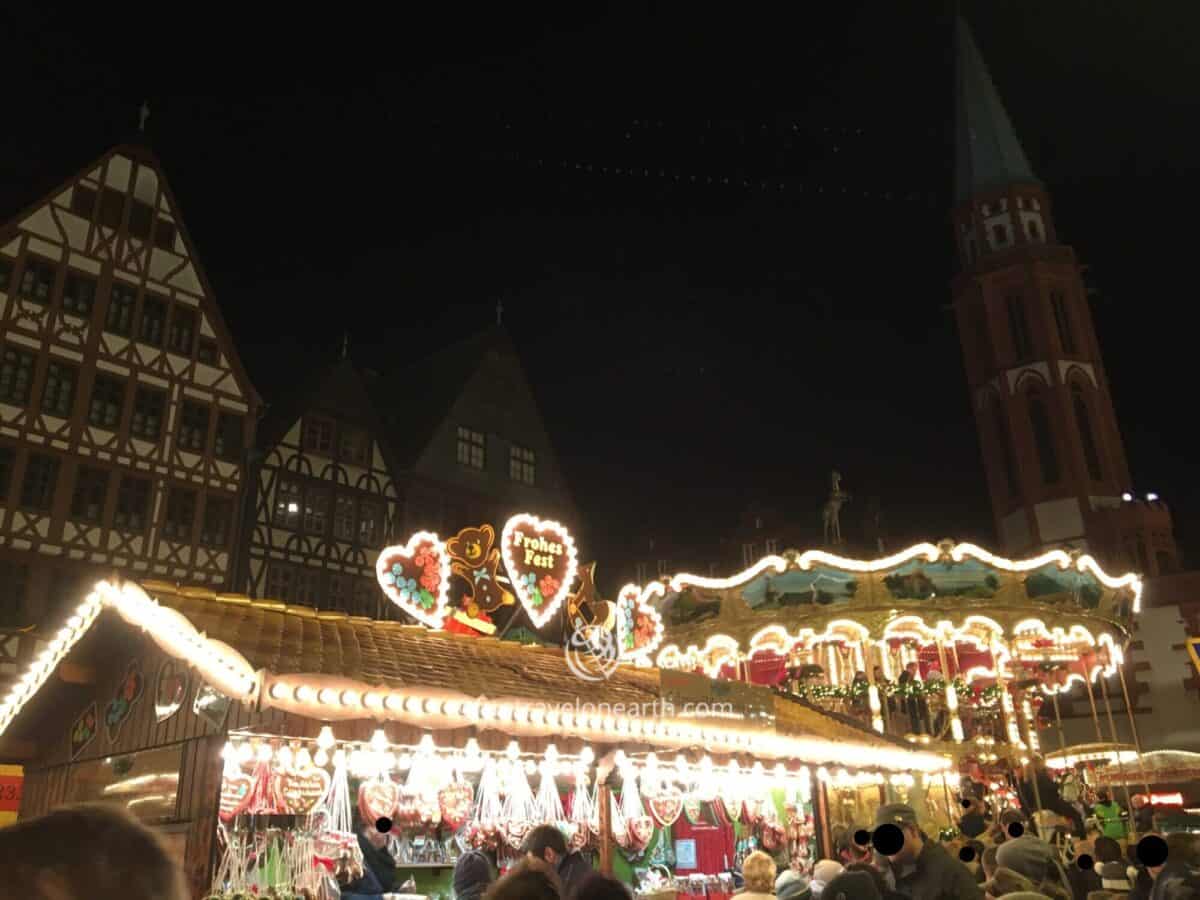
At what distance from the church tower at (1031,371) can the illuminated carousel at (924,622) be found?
51.7 ft

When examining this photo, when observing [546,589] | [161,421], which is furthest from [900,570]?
[161,421]

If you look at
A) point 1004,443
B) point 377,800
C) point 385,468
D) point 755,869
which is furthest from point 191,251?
point 1004,443

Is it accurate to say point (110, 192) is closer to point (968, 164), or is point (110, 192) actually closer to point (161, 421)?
point (161, 421)

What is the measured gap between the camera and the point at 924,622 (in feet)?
51.6

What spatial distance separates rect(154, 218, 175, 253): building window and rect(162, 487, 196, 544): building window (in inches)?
241

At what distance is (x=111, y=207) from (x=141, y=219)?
0.71 metres

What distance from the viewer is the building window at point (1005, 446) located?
35.8 m

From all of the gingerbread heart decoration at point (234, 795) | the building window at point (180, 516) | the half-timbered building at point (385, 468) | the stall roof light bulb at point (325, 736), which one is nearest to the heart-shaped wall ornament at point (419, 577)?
the stall roof light bulb at point (325, 736)

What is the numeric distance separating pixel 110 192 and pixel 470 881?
20020 mm

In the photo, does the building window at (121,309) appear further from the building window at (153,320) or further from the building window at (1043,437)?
the building window at (1043,437)

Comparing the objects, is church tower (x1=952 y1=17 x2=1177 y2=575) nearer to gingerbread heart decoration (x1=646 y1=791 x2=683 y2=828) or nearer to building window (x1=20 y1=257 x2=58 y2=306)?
gingerbread heart decoration (x1=646 y1=791 x2=683 y2=828)

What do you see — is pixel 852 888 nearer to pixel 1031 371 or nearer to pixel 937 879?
pixel 937 879

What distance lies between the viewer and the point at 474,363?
3027 centimetres

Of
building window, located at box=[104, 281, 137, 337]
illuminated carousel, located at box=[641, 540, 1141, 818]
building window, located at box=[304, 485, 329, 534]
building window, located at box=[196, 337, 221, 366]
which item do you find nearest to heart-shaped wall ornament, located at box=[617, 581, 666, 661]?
illuminated carousel, located at box=[641, 540, 1141, 818]
